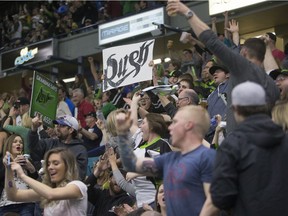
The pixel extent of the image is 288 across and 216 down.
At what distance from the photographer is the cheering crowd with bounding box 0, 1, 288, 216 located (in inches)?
120

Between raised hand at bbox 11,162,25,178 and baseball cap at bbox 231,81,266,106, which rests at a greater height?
baseball cap at bbox 231,81,266,106

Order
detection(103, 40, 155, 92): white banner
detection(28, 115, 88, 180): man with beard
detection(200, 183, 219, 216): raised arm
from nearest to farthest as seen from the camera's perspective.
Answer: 1. detection(200, 183, 219, 216): raised arm
2. detection(28, 115, 88, 180): man with beard
3. detection(103, 40, 155, 92): white banner

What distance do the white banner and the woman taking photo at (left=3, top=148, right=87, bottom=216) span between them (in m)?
2.56

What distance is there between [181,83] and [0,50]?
40.5ft

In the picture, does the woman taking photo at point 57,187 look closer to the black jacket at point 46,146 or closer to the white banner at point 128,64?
the black jacket at point 46,146

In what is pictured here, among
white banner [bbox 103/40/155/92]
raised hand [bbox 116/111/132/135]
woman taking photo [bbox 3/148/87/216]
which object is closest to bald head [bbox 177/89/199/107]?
white banner [bbox 103/40/155/92]

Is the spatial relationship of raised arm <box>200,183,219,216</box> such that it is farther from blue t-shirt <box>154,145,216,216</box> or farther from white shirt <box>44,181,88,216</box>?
white shirt <box>44,181,88,216</box>

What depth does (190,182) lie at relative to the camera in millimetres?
3348

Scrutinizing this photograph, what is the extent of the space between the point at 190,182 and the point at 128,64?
13.1 feet

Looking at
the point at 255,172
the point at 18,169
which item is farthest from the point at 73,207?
the point at 255,172

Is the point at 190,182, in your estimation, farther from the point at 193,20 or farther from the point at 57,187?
the point at 57,187

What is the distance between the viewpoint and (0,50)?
58.9 feet

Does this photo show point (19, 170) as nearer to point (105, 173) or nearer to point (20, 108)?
point (105, 173)

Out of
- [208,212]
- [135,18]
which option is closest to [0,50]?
[135,18]
